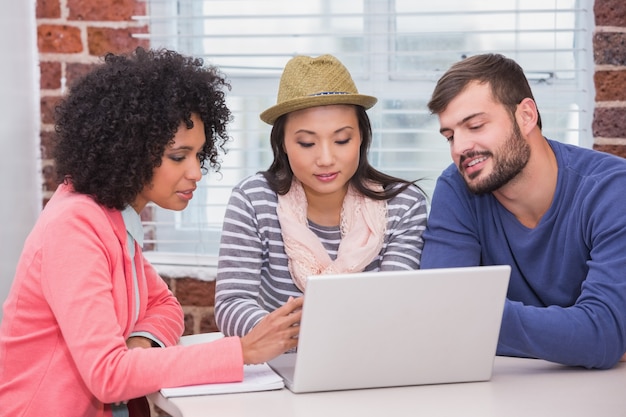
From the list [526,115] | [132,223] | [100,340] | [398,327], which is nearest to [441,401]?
[398,327]

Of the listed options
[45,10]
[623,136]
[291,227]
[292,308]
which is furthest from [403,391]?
[45,10]

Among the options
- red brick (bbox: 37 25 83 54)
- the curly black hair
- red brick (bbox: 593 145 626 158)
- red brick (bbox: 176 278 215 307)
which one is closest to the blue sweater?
red brick (bbox: 593 145 626 158)

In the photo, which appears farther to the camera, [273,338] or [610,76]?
[610,76]

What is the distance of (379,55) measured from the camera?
7.83 ft

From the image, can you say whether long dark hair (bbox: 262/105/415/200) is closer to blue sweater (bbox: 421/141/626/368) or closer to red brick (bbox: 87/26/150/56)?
blue sweater (bbox: 421/141/626/368)

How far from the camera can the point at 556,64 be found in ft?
7.70

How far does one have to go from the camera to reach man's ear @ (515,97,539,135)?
5.85ft

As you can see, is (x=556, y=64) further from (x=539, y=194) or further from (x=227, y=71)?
(x=227, y=71)

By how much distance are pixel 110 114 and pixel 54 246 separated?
0.86ft

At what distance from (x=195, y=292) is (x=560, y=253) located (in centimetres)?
112

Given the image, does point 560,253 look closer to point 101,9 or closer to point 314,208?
point 314,208

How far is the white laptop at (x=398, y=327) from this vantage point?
4.08ft

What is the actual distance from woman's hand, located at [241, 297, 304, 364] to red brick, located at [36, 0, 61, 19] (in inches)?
55.7

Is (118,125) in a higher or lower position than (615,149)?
higher
